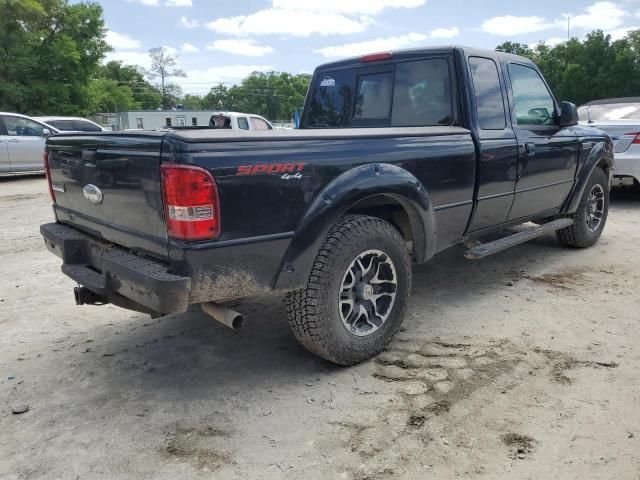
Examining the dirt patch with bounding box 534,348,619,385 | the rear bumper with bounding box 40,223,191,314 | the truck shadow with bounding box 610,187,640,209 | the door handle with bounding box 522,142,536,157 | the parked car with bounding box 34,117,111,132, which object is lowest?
the dirt patch with bounding box 534,348,619,385

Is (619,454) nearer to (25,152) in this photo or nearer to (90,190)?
(90,190)

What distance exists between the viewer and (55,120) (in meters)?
14.1

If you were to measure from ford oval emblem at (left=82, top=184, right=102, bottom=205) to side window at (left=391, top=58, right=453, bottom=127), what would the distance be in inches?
90.9

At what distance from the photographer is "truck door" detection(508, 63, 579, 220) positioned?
4.44m

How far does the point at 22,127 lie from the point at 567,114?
12.3m

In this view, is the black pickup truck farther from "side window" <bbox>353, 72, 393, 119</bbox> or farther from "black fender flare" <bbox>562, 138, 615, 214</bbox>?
"black fender flare" <bbox>562, 138, 615, 214</bbox>

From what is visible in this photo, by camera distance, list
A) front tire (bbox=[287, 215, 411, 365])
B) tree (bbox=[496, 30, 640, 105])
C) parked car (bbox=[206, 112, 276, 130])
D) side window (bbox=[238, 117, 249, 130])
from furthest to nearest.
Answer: tree (bbox=[496, 30, 640, 105])
side window (bbox=[238, 117, 249, 130])
parked car (bbox=[206, 112, 276, 130])
front tire (bbox=[287, 215, 411, 365])

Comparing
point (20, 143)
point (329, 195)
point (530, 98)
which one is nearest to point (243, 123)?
point (20, 143)

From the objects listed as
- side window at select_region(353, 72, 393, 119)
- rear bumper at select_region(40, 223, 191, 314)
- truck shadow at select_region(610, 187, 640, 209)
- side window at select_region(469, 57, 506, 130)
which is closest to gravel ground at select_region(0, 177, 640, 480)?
rear bumper at select_region(40, 223, 191, 314)

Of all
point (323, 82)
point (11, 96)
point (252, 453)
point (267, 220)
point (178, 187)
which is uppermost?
point (11, 96)

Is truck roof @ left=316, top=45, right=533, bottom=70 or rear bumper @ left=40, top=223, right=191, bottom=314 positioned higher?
truck roof @ left=316, top=45, right=533, bottom=70

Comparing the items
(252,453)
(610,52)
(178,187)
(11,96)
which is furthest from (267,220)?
(610,52)

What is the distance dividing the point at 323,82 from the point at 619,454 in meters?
3.70

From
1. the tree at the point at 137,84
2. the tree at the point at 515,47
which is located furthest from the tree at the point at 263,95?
the tree at the point at 515,47
